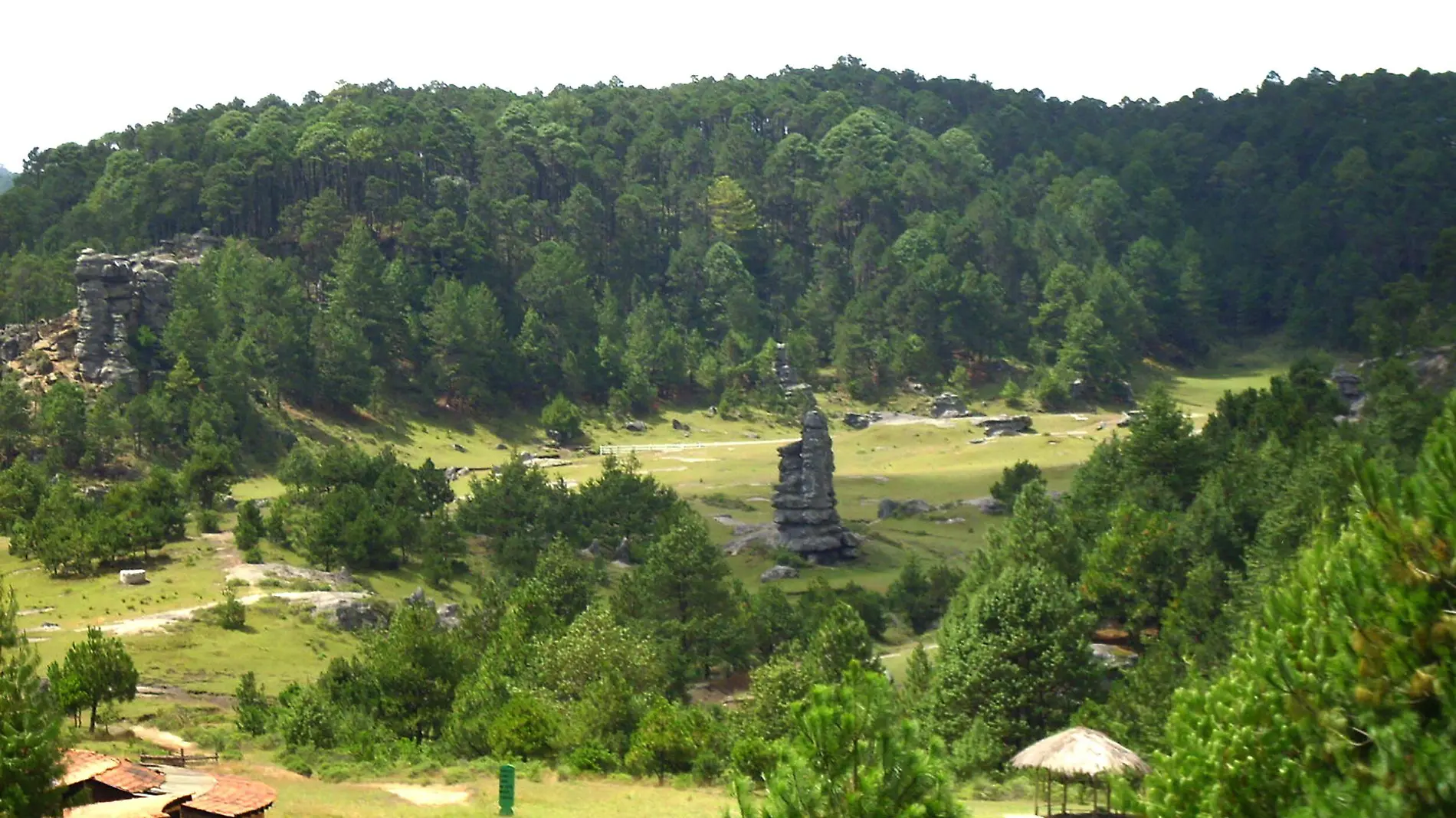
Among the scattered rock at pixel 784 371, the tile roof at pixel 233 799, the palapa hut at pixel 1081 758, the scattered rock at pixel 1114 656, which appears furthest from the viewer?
the scattered rock at pixel 784 371

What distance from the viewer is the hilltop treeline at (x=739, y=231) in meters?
119

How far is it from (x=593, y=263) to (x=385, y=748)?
103331 millimetres

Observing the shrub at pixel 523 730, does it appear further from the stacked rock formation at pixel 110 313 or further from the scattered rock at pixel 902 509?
the stacked rock formation at pixel 110 313

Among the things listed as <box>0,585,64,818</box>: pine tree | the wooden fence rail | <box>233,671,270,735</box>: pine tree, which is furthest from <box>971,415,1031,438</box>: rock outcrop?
<box>0,585,64,818</box>: pine tree

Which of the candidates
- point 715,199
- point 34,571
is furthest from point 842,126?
point 34,571

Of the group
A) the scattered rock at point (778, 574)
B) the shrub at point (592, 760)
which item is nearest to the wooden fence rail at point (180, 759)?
the shrub at point (592, 760)

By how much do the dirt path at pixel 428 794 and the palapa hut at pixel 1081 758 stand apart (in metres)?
11.8

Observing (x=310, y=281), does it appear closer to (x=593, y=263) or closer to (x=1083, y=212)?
(x=593, y=263)

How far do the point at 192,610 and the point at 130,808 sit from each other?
1275 inches

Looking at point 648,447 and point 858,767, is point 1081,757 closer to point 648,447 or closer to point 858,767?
point 858,767

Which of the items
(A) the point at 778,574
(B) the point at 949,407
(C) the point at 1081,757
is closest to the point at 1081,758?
(C) the point at 1081,757

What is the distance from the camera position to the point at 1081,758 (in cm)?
3078

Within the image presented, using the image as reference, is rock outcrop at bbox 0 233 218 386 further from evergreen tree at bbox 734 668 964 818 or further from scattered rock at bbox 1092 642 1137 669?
evergreen tree at bbox 734 668 964 818

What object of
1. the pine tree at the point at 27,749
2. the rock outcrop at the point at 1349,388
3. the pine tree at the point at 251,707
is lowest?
the pine tree at the point at 251,707
